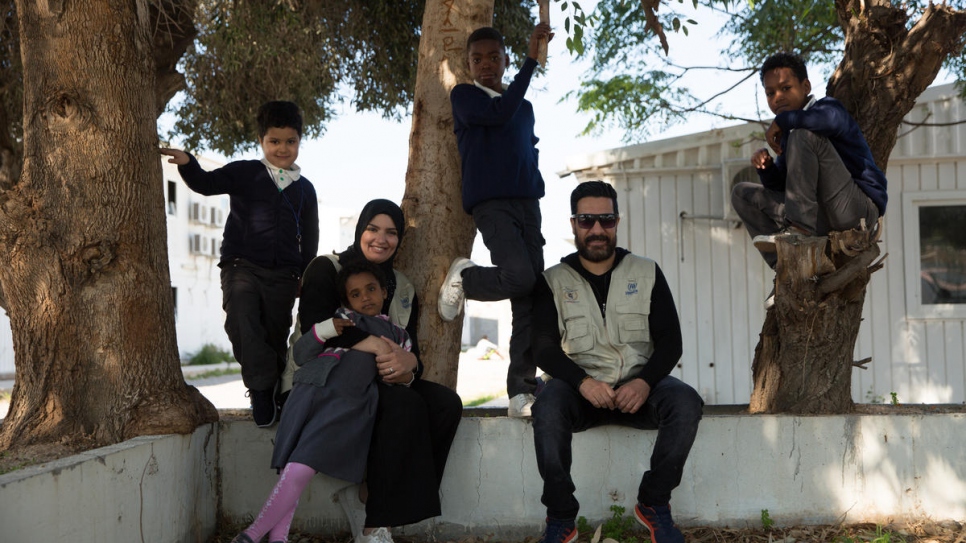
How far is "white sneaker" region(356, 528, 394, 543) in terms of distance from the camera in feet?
13.7

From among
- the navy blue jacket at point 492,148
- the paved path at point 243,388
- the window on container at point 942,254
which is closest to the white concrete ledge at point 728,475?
the navy blue jacket at point 492,148

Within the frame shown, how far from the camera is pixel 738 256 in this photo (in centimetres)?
1043

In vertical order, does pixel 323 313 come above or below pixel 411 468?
above

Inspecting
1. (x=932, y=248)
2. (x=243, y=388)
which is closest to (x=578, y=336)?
(x=932, y=248)

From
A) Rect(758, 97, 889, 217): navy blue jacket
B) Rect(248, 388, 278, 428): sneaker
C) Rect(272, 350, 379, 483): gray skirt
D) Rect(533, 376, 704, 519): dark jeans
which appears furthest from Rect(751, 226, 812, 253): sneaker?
Rect(248, 388, 278, 428): sneaker

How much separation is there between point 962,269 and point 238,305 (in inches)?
336

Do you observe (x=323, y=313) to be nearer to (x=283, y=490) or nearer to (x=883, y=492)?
(x=283, y=490)

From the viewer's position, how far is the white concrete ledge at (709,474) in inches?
188

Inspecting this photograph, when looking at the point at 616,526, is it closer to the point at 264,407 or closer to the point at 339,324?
the point at 339,324

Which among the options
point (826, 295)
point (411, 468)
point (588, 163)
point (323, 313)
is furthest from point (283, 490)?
point (588, 163)

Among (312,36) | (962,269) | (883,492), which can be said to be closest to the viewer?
(883,492)

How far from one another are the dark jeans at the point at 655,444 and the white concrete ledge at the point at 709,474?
45 centimetres

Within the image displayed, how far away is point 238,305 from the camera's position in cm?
474

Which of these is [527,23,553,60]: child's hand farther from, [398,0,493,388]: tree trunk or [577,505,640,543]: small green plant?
[577,505,640,543]: small green plant
